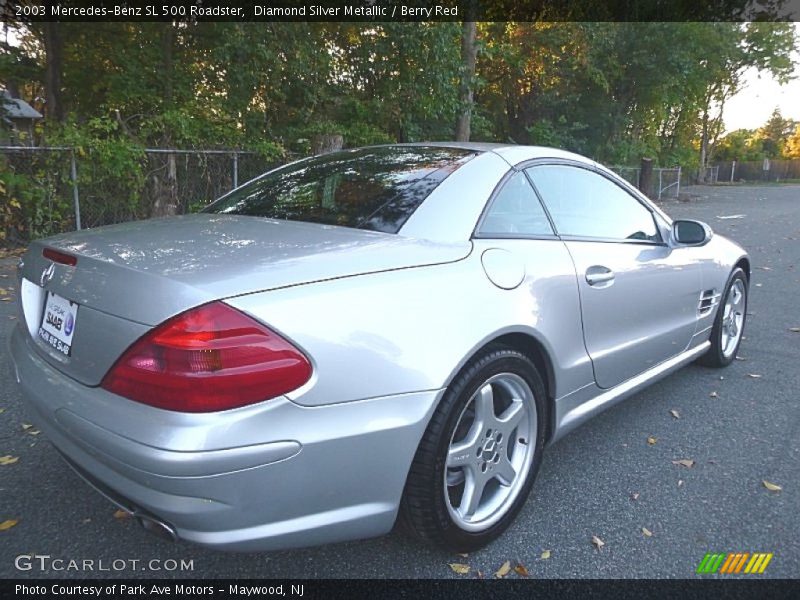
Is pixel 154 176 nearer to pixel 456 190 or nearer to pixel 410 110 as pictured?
pixel 410 110

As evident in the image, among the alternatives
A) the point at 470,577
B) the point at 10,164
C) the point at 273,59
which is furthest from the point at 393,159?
the point at 273,59

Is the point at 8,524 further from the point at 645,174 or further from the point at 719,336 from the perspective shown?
the point at 645,174

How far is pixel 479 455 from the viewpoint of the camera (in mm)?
2174

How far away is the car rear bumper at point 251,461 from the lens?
1521mm

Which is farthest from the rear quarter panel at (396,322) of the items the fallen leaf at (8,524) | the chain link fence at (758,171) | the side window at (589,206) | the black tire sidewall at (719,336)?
the chain link fence at (758,171)

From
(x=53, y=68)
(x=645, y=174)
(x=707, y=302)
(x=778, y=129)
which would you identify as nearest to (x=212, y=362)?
(x=707, y=302)

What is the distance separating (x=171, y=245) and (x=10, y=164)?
7261 millimetres

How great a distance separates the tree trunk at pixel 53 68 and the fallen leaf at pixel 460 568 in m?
12.6

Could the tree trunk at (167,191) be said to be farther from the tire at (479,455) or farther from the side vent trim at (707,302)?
the tire at (479,455)

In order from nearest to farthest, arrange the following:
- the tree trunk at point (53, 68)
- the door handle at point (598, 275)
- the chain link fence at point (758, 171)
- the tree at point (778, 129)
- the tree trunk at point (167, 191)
Answer: 1. the door handle at point (598, 275)
2. the tree trunk at point (167, 191)
3. the tree trunk at point (53, 68)
4. the chain link fence at point (758, 171)
5. the tree at point (778, 129)

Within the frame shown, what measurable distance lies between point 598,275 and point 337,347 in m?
1.47

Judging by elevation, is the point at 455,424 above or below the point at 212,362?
below

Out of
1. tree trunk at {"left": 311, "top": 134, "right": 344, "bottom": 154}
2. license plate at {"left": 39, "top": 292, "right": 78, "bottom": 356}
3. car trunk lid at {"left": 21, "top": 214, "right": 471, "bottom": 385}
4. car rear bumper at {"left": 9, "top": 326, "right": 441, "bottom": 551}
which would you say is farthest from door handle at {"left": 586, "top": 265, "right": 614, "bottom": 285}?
tree trunk at {"left": 311, "top": 134, "right": 344, "bottom": 154}

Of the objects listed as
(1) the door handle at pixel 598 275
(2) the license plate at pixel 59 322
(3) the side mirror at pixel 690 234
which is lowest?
(2) the license plate at pixel 59 322
